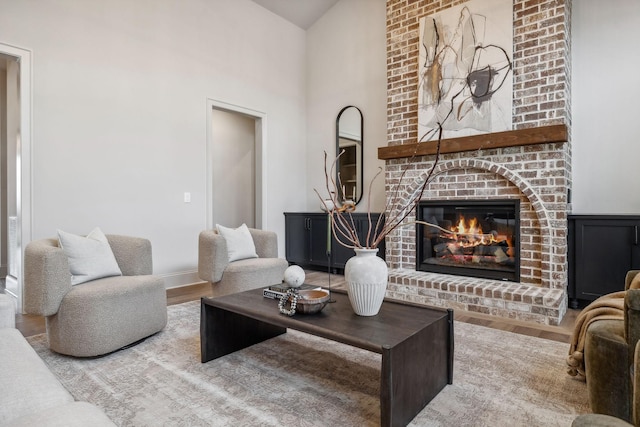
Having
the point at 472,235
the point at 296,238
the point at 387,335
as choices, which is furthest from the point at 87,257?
the point at 472,235

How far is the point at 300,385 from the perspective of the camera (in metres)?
1.97

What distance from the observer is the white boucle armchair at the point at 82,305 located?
2.21 metres

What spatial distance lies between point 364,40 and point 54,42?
11.8ft

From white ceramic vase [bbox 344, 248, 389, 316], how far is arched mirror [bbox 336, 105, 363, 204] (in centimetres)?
334

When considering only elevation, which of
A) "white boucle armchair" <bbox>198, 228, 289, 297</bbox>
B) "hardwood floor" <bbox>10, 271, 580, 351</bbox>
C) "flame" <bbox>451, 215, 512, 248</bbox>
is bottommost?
"hardwood floor" <bbox>10, 271, 580, 351</bbox>

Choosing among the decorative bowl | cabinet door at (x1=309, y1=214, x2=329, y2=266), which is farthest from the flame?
the decorative bowl

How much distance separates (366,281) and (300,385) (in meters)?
0.66

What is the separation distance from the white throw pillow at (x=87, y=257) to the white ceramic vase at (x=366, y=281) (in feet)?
5.80

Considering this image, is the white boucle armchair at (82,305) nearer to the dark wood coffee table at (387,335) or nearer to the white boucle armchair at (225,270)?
the dark wood coffee table at (387,335)

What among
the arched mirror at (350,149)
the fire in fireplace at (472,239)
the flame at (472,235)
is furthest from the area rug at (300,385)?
the arched mirror at (350,149)

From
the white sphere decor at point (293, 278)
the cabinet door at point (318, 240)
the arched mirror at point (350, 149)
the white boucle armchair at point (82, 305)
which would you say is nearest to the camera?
the white boucle armchair at point (82, 305)

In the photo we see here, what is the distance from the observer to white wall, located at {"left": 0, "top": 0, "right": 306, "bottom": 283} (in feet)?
11.0

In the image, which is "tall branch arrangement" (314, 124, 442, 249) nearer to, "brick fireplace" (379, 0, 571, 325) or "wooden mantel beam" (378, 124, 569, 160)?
"wooden mantel beam" (378, 124, 569, 160)

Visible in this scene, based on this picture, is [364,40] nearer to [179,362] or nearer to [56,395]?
[179,362]
